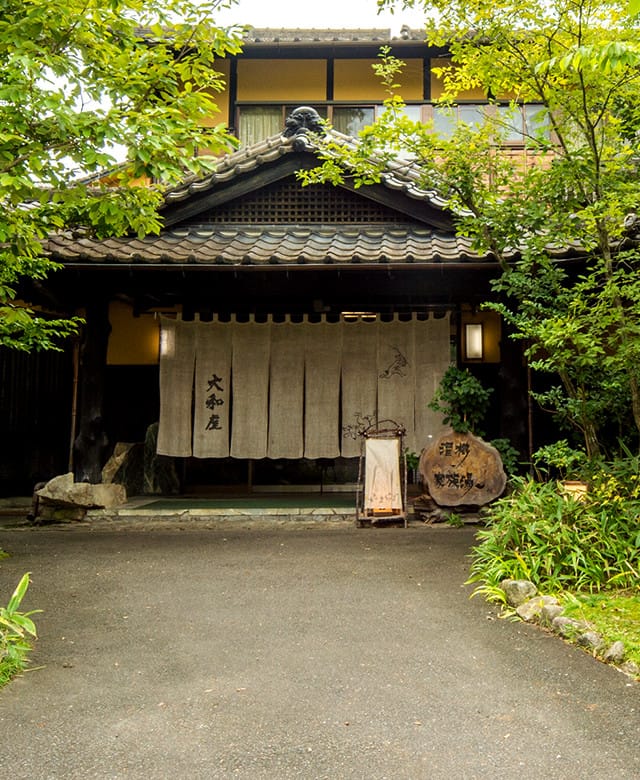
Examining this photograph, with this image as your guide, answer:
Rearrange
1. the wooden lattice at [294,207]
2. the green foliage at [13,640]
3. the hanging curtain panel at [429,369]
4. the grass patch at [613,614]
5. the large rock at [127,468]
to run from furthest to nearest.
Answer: the wooden lattice at [294,207]
the large rock at [127,468]
the hanging curtain panel at [429,369]
the grass patch at [613,614]
the green foliage at [13,640]

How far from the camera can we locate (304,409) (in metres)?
8.91

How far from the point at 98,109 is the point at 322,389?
5551 mm

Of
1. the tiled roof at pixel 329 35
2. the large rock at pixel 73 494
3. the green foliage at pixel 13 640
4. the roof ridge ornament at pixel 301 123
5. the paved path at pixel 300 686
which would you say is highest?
the tiled roof at pixel 329 35

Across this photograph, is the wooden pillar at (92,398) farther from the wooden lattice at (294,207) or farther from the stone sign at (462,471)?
the stone sign at (462,471)

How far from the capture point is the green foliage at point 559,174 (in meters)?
5.05

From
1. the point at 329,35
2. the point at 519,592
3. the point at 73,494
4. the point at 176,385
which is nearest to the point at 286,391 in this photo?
the point at 176,385

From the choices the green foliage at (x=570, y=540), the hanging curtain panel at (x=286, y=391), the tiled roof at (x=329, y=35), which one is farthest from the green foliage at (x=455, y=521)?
the tiled roof at (x=329, y=35)

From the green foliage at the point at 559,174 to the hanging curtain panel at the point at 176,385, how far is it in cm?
381

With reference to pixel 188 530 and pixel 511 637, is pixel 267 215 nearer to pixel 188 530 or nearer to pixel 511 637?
pixel 188 530

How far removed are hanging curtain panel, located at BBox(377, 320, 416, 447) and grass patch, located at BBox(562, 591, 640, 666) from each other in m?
4.41

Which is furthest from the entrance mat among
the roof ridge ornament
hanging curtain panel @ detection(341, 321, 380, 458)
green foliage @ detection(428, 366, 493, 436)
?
the roof ridge ornament

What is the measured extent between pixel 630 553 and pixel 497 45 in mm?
4765

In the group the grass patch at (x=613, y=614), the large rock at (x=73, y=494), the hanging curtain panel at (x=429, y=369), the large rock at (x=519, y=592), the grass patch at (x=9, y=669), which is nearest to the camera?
the grass patch at (x=9, y=669)

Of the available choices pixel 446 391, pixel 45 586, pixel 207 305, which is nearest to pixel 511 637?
pixel 45 586
